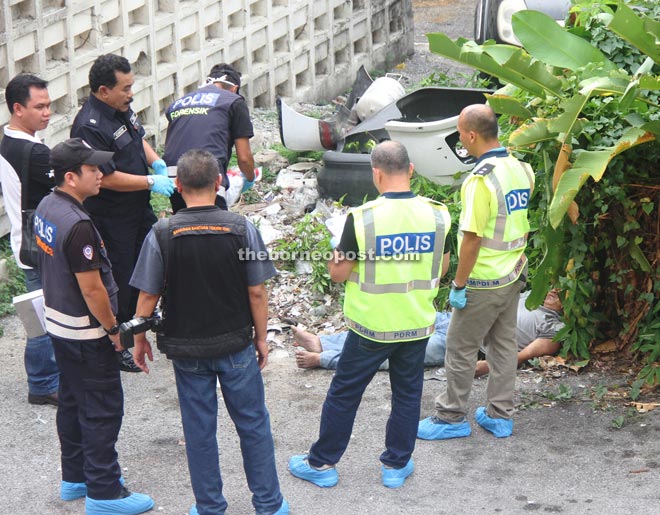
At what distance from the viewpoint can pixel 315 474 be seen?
194 inches

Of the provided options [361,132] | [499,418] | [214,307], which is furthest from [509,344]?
[361,132]

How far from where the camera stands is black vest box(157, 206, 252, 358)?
14.0 ft

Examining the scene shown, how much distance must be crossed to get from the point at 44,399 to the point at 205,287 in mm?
2016

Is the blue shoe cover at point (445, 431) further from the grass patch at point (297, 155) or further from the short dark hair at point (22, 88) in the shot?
the grass patch at point (297, 155)

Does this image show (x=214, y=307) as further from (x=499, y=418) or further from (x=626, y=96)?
(x=626, y=96)

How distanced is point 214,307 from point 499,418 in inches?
74.5

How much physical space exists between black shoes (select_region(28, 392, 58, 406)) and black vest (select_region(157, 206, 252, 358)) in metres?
1.67

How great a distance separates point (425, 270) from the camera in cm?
465

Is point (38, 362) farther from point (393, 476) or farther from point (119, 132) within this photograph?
point (393, 476)

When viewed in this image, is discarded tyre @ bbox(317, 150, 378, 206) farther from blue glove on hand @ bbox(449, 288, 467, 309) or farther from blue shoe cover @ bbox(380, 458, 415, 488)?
blue shoe cover @ bbox(380, 458, 415, 488)

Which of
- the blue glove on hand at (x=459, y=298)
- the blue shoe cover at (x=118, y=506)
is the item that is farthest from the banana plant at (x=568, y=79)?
the blue shoe cover at (x=118, y=506)

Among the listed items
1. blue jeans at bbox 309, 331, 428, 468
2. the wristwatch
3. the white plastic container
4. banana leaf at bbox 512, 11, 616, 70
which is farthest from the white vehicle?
the wristwatch

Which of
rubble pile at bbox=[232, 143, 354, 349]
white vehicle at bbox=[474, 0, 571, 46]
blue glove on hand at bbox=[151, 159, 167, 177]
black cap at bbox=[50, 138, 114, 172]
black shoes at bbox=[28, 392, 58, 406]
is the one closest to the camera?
black cap at bbox=[50, 138, 114, 172]

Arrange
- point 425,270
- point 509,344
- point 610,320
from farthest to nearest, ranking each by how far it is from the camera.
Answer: point 610,320 → point 509,344 → point 425,270
